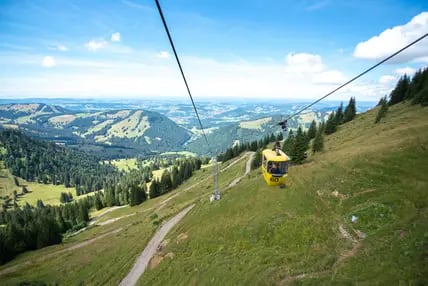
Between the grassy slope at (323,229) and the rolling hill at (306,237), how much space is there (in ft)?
0.39

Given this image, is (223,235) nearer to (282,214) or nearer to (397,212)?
(282,214)

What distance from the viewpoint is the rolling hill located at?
20547 millimetres

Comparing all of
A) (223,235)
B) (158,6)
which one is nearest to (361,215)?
(223,235)

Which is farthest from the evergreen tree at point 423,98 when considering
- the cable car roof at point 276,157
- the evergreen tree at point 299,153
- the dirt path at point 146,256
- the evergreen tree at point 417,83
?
the dirt path at point 146,256

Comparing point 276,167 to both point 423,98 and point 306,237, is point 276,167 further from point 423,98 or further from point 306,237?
point 423,98

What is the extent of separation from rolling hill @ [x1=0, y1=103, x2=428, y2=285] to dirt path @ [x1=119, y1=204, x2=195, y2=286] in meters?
1.08

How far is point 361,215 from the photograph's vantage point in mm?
32125

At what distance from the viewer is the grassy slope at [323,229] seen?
66.0 ft

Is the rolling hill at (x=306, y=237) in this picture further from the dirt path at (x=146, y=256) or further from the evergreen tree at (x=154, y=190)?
the evergreen tree at (x=154, y=190)

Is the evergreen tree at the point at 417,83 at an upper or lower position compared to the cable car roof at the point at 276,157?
upper

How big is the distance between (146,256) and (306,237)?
83.9ft

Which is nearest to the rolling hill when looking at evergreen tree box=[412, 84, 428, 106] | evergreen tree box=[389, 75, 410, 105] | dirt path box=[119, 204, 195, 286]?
dirt path box=[119, 204, 195, 286]

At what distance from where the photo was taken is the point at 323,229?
3112 cm

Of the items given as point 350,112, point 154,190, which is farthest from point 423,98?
point 154,190
